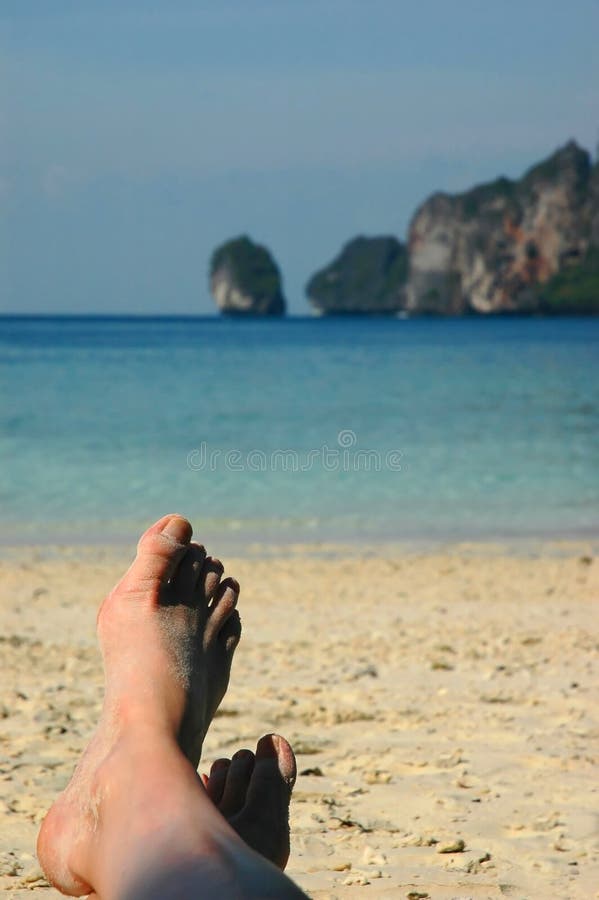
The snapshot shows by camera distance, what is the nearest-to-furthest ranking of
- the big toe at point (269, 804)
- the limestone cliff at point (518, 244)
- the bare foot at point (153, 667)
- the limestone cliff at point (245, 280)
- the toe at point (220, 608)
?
the bare foot at point (153, 667) → the big toe at point (269, 804) → the toe at point (220, 608) → the limestone cliff at point (518, 244) → the limestone cliff at point (245, 280)

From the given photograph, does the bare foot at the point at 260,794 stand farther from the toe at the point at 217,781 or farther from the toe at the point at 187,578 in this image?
the toe at the point at 187,578

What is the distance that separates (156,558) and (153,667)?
302mm

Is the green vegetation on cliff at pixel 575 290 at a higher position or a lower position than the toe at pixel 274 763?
higher

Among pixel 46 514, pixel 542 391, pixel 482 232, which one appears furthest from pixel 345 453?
pixel 482 232

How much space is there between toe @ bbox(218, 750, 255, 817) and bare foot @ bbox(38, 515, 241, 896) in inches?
3.7

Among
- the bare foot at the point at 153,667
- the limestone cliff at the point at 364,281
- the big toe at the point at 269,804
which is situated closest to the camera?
the bare foot at the point at 153,667

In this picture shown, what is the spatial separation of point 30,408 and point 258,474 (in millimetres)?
9081

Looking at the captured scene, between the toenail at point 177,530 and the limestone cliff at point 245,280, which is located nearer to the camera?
the toenail at point 177,530

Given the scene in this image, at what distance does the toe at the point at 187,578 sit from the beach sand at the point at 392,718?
55 centimetres

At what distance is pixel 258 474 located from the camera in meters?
11.0

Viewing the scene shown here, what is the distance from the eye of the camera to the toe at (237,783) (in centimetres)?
210

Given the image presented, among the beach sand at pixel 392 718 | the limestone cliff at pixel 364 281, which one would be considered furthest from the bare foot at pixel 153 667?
the limestone cliff at pixel 364 281

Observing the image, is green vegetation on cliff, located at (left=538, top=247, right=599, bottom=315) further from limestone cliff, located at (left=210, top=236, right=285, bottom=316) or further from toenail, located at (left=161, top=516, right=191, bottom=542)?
toenail, located at (left=161, top=516, right=191, bottom=542)

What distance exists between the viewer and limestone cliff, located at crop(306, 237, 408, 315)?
4884 inches
